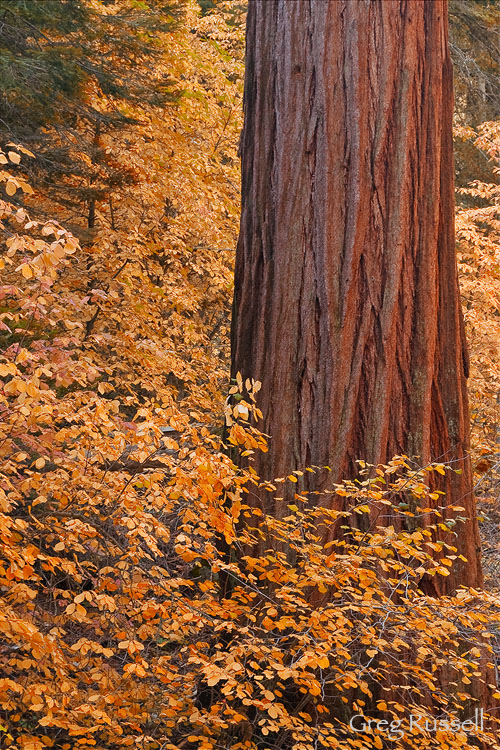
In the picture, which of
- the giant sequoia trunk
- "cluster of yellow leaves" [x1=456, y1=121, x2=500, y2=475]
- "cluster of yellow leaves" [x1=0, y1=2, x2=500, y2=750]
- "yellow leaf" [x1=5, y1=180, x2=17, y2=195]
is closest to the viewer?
"yellow leaf" [x1=5, y1=180, x2=17, y2=195]

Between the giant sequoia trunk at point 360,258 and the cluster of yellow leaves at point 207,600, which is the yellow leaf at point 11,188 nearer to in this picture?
the cluster of yellow leaves at point 207,600

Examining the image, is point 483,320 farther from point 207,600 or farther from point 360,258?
point 207,600

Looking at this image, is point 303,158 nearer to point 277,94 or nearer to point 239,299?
point 277,94

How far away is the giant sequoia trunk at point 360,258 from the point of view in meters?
3.73

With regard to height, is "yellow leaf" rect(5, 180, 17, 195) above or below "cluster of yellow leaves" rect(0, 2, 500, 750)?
above

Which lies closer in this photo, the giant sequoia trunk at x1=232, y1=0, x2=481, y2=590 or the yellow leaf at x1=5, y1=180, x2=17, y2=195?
the yellow leaf at x1=5, y1=180, x2=17, y2=195

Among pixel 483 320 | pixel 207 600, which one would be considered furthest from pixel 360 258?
pixel 483 320

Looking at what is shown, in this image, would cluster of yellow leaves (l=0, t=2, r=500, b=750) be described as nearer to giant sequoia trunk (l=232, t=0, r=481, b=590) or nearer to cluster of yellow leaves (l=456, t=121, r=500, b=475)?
giant sequoia trunk (l=232, t=0, r=481, b=590)

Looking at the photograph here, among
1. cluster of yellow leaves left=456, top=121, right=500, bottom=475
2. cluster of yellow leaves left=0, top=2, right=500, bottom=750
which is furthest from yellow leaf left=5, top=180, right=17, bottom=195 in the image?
cluster of yellow leaves left=456, top=121, right=500, bottom=475

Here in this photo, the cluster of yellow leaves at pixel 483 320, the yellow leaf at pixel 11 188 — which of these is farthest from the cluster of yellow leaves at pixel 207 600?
the cluster of yellow leaves at pixel 483 320

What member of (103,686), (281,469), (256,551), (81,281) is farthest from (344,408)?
(81,281)

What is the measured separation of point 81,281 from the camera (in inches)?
366

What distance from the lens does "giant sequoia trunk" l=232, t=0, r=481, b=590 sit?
147 inches

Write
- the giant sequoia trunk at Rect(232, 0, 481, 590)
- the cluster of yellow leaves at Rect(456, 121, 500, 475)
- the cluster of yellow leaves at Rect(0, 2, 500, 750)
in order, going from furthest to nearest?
1. the cluster of yellow leaves at Rect(456, 121, 500, 475)
2. the giant sequoia trunk at Rect(232, 0, 481, 590)
3. the cluster of yellow leaves at Rect(0, 2, 500, 750)
